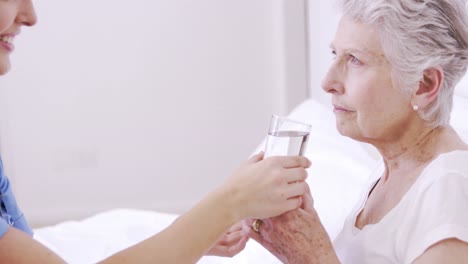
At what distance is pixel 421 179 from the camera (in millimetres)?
1214

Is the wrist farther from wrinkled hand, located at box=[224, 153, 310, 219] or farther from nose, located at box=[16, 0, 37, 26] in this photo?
nose, located at box=[16, 0, 37, 26]

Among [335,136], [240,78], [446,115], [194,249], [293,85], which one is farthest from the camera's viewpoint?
[240,78]

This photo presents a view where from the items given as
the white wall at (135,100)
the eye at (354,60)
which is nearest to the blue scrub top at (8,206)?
the eye at (354,60)

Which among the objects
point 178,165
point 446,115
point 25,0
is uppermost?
point 25,0

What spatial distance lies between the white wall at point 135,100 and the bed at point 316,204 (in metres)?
1.40

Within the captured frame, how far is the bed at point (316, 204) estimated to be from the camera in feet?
5.63

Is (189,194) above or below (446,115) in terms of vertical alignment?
below

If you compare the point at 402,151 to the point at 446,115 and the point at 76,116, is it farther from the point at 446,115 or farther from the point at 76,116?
the point at 76,116

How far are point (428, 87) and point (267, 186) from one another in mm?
399

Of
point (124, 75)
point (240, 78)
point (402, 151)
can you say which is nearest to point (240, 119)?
point (240, 78)

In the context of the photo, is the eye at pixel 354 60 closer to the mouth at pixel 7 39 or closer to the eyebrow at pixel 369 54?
the eyebrow at pixel 369 54

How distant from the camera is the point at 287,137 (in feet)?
3.88

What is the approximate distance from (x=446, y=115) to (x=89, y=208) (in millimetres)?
3033

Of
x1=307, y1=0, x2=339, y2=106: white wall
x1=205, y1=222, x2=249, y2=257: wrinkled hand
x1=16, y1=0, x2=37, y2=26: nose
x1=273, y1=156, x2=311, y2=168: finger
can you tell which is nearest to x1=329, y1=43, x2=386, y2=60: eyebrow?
x1=273, y1=156, x2=311, y2=168: finger
